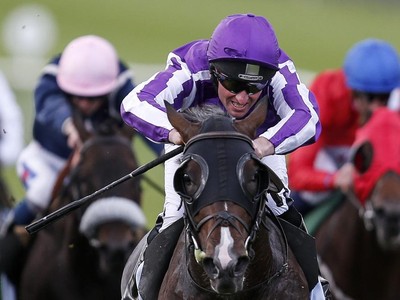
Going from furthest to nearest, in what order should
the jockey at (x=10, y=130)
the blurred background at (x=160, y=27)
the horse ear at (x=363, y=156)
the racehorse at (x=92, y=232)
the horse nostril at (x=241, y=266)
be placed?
the blurred background at (x=160, y=27), the jockey at (x=10, y=130), the horse ear at (x=363, y=156), the racehorse at (x=92, y=232), the horse nostril at (x=241, y=266)

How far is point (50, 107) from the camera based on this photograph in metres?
11.0

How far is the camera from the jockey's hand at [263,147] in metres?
5.92

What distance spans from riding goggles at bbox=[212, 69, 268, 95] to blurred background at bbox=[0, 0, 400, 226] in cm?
1491

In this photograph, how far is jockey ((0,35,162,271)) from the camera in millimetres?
Result: 10758

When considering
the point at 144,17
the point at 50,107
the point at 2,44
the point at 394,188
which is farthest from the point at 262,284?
the point at 144,17

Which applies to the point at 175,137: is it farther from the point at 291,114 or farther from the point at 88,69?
the point at 88,69

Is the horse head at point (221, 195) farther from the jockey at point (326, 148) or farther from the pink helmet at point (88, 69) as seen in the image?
the jockey at point (326, 148)

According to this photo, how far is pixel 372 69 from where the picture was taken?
11555mm

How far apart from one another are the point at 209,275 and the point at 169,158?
754mm

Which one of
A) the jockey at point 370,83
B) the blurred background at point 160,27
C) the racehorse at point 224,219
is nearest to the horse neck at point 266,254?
the racehorse at point 224,219

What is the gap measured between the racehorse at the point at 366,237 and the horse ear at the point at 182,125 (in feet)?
15.2

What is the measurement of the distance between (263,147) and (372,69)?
18.7 ft

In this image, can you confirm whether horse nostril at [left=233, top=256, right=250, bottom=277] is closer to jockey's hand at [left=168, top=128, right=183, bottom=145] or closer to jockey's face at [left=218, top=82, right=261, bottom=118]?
jockey's hand at [left=168, top=128, right=183, bottom=145]

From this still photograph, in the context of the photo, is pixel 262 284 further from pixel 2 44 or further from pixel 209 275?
pixel 2 44
